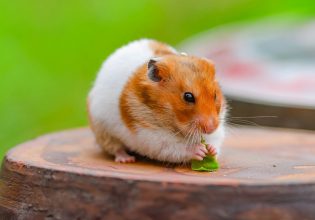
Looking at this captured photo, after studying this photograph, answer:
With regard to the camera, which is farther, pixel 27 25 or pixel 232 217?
pixel 27 25

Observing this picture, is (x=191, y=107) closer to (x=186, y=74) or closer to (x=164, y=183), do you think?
(x=186, y=74)

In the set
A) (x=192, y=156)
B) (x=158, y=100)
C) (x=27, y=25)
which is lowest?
(x=192, y=156)

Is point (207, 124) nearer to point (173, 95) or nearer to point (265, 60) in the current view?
point (173, 95)

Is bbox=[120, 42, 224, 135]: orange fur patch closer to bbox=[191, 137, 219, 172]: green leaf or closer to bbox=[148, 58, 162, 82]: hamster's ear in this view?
bbox=[148, 58, 162, 82]: hamster's ear

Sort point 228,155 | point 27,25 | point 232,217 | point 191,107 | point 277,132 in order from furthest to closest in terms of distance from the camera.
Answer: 1. point 27,25
2. point 277,132
3. point 228,155
4. point 191,107
5. point 232,217

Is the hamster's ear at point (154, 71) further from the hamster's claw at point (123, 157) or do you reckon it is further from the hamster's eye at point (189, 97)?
the hamster's claw at point (123, 157)

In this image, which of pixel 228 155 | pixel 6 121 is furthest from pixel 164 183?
pixel 6 121

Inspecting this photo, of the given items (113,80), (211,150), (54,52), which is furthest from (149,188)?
(54,52)
